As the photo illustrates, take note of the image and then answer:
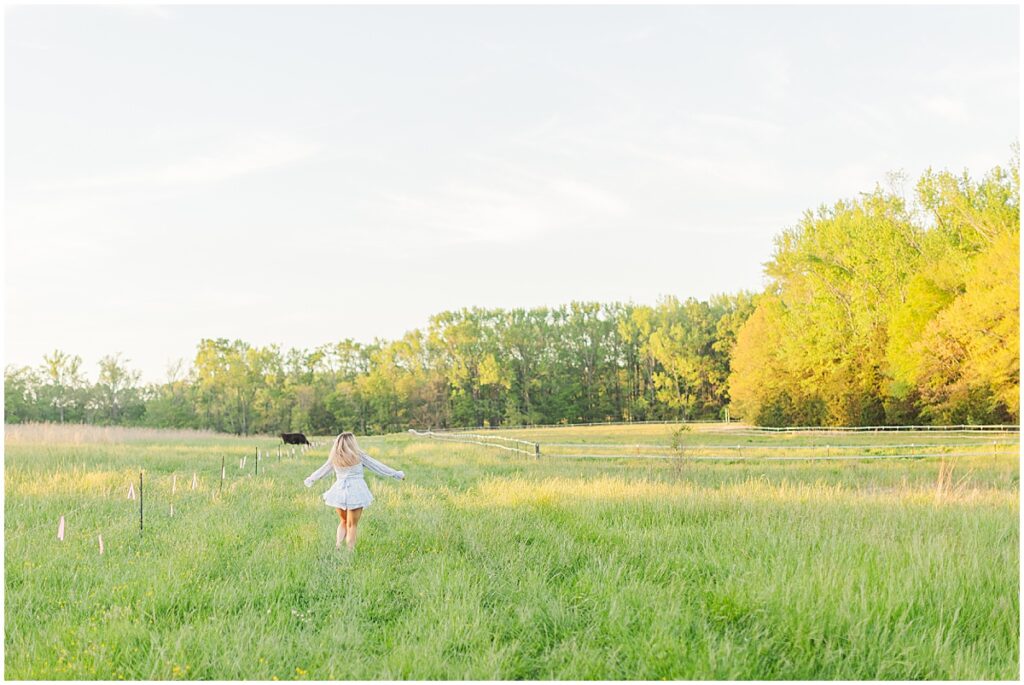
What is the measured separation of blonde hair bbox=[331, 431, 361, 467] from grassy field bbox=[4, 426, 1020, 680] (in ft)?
3.07

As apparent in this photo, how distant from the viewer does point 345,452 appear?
9922mm

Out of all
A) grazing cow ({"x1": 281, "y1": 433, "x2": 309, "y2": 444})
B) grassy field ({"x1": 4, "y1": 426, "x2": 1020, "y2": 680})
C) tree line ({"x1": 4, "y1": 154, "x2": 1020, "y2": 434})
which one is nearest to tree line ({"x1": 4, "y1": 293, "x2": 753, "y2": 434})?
tree line ({"x1": 4, "y1": 154, "x2": 1020, "y2": 434})

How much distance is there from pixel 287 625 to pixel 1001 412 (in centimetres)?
4529

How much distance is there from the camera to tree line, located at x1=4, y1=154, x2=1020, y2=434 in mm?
37750

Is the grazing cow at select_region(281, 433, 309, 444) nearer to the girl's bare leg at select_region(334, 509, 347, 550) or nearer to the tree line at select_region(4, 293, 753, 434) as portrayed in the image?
the girl's bare leg at select_region(334, 509, 347, 550)

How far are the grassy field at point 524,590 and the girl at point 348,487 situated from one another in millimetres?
306

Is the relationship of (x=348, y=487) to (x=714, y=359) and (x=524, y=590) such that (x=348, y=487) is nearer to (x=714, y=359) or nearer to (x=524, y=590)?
(x=524, y=590)

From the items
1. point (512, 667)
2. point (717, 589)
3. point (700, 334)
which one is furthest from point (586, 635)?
point (700, 334)

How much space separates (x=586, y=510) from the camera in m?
11.2

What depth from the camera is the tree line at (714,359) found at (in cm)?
3775

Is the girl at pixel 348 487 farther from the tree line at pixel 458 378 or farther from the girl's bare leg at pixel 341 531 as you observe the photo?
the tree line at pixel 458 378

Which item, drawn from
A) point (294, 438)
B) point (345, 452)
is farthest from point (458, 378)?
point (345, 452)

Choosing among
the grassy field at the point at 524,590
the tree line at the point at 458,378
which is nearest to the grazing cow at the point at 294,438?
the grassy field at the point at 524,590

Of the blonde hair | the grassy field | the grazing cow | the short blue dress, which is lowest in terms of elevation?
the grazing cow
